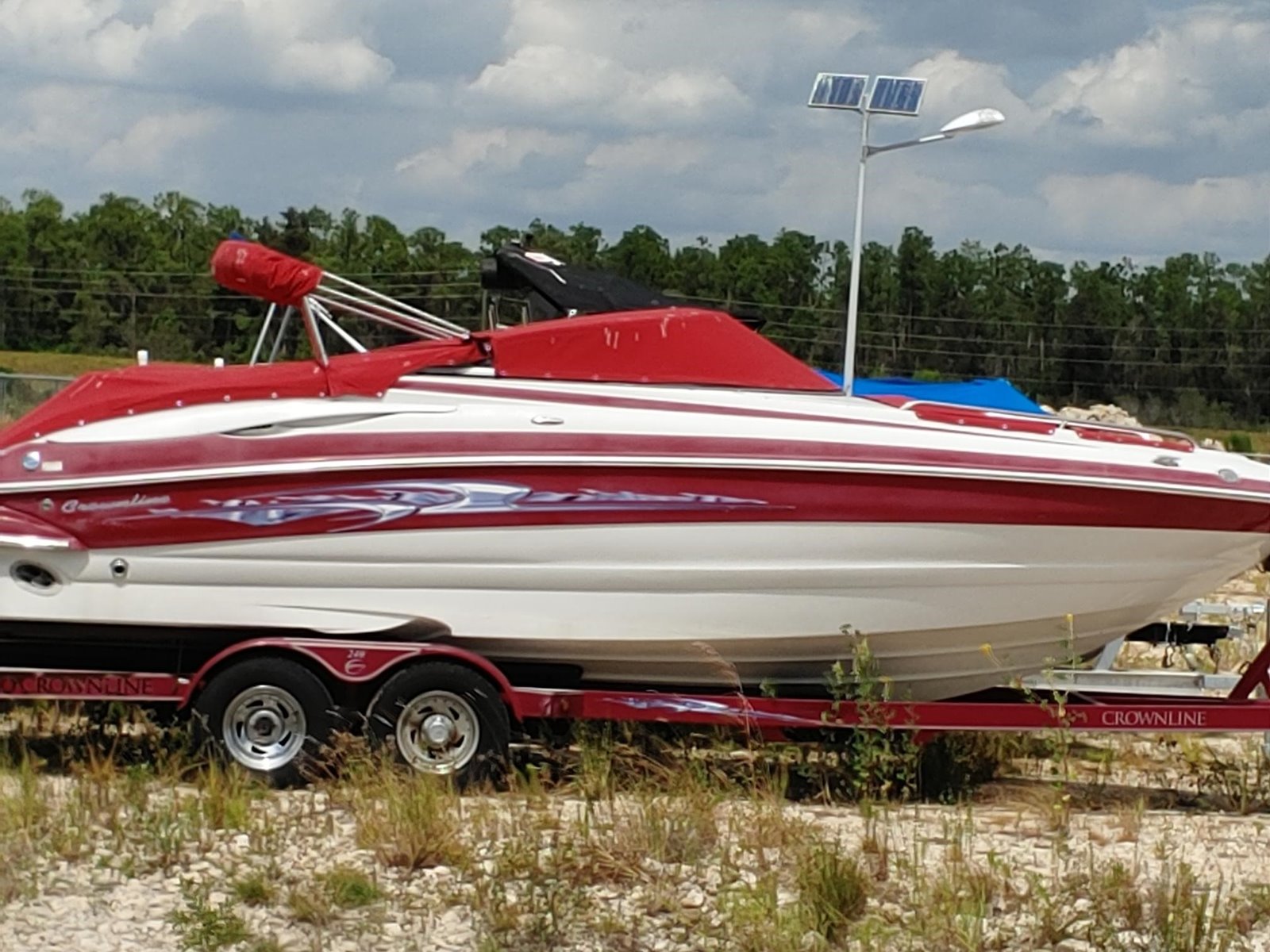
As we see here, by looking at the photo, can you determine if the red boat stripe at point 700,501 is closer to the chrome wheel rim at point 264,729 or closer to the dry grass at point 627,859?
the chrome wheel rim at point 264,729

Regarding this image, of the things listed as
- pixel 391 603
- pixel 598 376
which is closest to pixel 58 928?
pixel 391 603

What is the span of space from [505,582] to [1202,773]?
3316 millimetres

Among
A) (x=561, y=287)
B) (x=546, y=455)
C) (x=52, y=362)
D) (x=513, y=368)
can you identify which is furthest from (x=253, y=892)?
(x=52, y=362)

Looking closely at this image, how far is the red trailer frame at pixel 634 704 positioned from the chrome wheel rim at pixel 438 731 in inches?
6.6

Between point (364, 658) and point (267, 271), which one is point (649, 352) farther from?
point (364, 658)

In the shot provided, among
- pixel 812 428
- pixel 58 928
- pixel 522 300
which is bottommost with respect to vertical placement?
pixel 58 928

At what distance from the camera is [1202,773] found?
8.40 metres

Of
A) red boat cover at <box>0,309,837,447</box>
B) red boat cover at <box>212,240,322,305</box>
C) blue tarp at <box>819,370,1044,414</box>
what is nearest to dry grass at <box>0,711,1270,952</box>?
red boat cover at <box>0,309,837,447</box>

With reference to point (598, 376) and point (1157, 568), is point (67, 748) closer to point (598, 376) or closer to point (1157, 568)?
point (598, 376)

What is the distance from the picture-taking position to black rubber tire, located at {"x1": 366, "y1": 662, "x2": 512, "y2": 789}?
7.78m

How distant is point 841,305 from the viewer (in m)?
62.6

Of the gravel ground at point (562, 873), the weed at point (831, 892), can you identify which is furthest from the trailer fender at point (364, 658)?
the weed at point (831, 892)

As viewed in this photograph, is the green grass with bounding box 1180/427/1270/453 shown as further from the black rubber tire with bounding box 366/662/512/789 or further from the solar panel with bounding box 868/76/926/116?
the black rubber tire with bounding box 366/662/512/789

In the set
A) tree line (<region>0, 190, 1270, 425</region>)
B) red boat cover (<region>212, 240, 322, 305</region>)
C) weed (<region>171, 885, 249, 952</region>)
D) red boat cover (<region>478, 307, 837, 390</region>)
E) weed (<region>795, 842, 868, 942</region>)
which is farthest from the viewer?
tree line (<region>0, 190, 1270, 425</region>)
